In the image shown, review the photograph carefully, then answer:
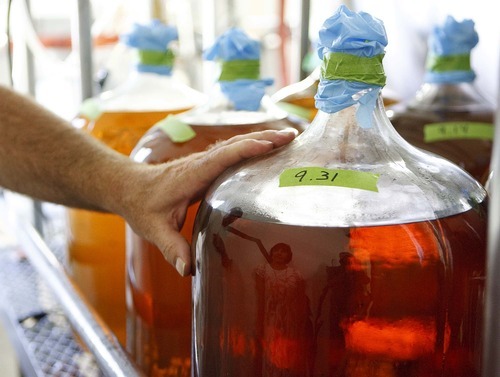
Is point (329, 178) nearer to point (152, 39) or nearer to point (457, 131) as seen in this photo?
point (457, 131)

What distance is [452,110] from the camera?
83cm

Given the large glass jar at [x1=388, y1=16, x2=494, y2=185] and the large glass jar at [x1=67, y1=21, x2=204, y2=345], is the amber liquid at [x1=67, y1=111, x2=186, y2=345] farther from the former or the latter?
the large glass jar at [x1=388, y1=16, x2=494, y2=185]

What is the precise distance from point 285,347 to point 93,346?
0.94ft

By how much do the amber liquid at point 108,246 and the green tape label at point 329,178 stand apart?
1.54 feet

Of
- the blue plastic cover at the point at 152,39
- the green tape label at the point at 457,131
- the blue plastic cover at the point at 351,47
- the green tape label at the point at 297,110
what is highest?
the blue plastic cover at the point at 351,47

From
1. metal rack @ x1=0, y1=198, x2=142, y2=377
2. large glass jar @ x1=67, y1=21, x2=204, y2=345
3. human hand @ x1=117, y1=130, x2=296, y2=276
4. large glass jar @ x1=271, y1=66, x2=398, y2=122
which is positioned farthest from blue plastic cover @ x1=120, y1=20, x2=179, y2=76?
human hand @ x1=117, y1=130, x2=296, y2=276

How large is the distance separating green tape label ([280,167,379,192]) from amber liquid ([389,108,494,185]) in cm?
27

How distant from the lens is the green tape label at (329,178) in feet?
1.63

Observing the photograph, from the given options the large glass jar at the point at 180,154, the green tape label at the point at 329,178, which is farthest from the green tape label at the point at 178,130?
the green tape label at the point at 329,178

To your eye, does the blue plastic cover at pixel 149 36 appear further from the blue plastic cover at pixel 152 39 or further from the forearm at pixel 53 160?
the forearm at pixel 53 160

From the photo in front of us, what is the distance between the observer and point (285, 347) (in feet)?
1.57

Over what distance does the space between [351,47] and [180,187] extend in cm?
18

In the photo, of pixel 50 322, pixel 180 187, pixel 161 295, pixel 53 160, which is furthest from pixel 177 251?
pixel 50 322

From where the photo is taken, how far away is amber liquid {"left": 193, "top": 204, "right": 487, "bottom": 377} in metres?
0.47
